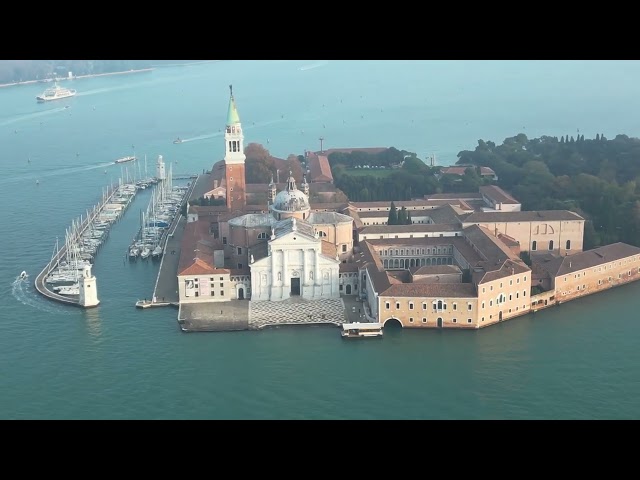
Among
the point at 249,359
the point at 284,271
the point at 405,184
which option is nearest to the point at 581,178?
the point at 405,184

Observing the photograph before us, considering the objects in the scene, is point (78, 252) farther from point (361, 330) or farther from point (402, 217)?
point (361, 330)

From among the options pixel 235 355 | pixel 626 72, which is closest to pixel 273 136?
pixel 235 355

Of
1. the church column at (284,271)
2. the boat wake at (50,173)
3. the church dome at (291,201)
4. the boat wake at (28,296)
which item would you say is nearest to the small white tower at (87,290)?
the boat wake at (28,296)

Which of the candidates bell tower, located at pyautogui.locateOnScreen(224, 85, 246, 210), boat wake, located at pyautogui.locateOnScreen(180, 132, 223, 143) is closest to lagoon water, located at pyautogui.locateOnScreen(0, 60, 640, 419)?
bell tower, located at pyautogui.locateOnScreen(224, 85, 246, 210)

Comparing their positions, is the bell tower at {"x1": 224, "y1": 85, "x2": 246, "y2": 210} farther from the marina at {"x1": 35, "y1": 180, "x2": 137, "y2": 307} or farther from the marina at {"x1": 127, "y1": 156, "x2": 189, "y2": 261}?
the marina at {"x1": 35, "y1": 180, "x2": 137, "y2": 307}

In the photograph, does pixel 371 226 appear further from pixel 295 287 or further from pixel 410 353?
pixel 410 353
